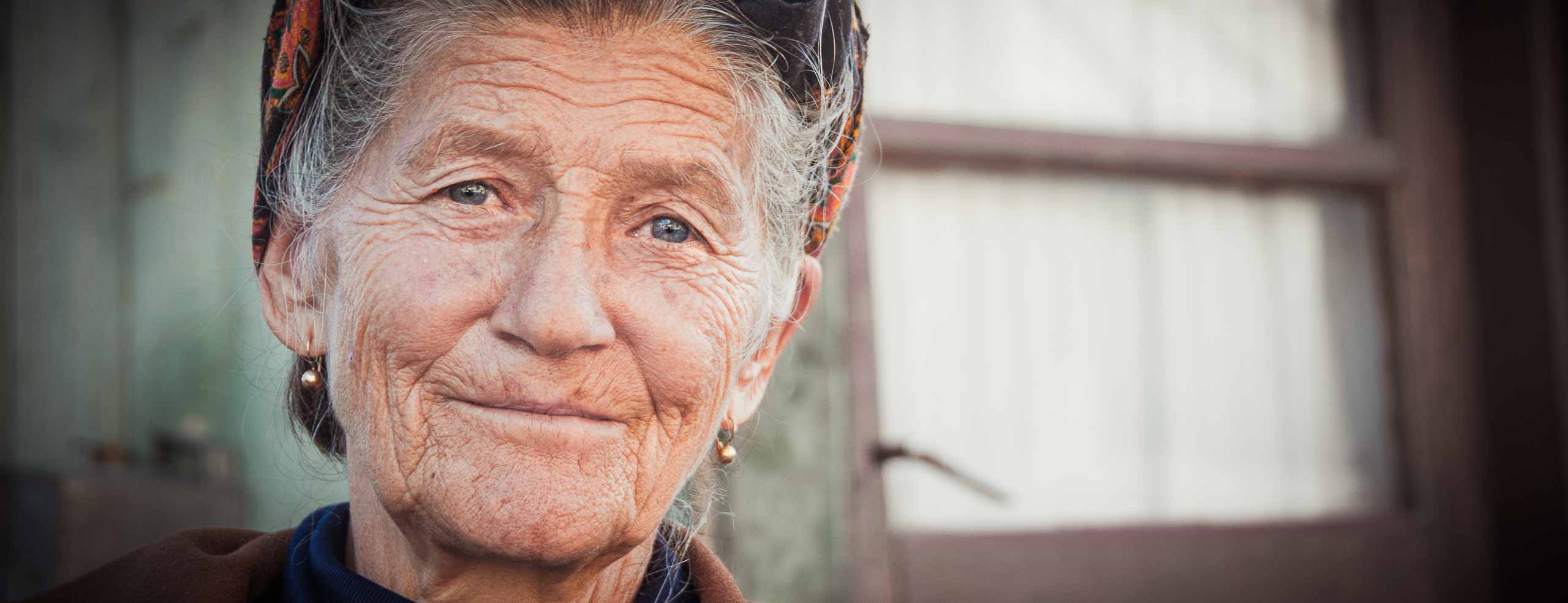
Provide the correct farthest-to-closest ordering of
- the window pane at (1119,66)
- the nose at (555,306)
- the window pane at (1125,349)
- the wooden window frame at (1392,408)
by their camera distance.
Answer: the window pane at (1119,66) < the window pane at (1125,349) < the wooden window frame at (1392,408) < the nose at (555,306)

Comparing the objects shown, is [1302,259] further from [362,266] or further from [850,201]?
[362,266]

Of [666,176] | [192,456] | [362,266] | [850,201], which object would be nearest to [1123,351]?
[850,201]

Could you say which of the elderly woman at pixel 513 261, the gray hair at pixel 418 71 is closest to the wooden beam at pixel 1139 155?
the gray hair at pixel 418 71

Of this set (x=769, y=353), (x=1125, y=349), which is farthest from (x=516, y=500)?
(x=1125, y=349)

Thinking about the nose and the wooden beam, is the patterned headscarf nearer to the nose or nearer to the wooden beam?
the nose

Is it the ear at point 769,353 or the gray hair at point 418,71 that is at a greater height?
the gray hair at point 418,71

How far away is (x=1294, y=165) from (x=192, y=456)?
368cm

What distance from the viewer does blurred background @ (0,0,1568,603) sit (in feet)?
9.61

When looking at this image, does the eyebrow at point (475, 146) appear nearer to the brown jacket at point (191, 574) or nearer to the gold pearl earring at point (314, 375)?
the gold pearl earring at point (314, 375)

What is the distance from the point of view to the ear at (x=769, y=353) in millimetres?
1472

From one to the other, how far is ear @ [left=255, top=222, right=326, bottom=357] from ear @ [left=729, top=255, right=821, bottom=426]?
1.73ft

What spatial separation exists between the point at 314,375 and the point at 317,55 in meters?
0.39

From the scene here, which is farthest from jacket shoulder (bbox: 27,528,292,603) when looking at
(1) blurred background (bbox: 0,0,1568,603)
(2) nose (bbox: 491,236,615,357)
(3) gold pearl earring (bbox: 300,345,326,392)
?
(1) blurred background (bbox: 0,0,1568,603)

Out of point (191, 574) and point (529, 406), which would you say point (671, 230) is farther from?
point (191, 574)
